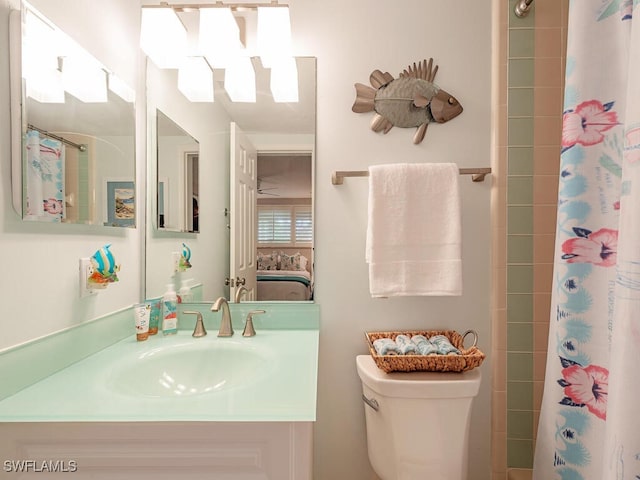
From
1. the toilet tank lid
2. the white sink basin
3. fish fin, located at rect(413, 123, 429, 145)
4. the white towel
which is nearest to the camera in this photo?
the white sink basin

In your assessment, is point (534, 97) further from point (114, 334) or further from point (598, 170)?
point (114, 334)

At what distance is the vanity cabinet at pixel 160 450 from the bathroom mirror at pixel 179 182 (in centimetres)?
82

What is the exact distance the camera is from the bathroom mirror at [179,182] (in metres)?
1.39

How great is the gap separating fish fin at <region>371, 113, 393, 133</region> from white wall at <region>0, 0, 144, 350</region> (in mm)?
895

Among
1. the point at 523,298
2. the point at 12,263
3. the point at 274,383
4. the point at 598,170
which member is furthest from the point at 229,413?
the point at 523,298

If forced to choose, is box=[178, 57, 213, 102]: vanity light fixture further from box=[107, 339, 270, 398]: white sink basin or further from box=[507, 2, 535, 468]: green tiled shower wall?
box=[507, 2, 535, 468]: green tiled shower wall

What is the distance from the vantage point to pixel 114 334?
1.16 metres

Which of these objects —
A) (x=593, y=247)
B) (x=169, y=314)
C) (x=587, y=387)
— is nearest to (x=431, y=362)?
(x=587, y=387)

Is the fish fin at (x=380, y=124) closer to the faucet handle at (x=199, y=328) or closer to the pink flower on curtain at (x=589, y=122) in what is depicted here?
the pink flower on curtain at (x=589, y=122)

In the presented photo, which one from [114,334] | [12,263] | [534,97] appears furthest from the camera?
[534,97]

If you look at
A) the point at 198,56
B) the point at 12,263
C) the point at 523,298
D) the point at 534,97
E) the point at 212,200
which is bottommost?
the point at 523,298

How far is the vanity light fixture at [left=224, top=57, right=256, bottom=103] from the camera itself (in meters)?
1.35

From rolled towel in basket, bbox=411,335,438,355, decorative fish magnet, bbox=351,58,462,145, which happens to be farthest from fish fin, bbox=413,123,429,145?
rolled towel in basket, bbox=411,335,438,355

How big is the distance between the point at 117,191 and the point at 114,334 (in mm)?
468
